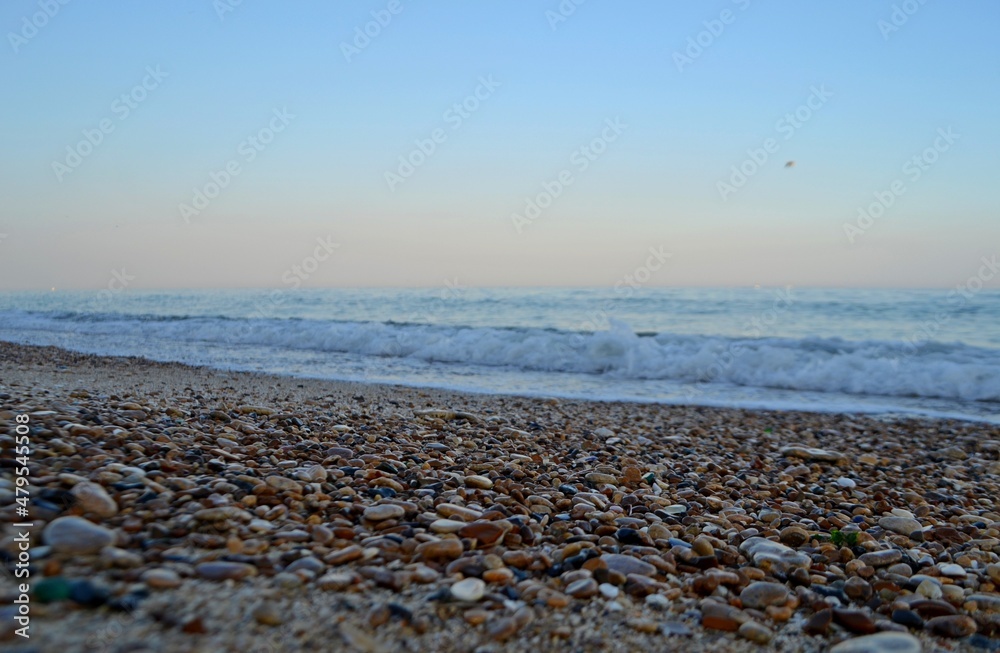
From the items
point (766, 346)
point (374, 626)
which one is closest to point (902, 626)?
point (374, 626)

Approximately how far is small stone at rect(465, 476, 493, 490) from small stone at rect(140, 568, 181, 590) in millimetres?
1661

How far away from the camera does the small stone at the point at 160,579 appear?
1690 millimetres

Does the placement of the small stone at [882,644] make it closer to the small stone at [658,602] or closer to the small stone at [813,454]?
the small stone at [658,602]

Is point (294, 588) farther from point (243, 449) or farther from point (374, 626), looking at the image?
point (243, 449)

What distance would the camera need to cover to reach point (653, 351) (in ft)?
40.7

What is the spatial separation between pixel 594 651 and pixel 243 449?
225 centimetres

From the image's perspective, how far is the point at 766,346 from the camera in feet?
40.4

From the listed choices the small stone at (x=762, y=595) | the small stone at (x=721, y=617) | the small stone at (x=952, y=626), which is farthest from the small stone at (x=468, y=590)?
the small stone at (x=952, y=626)

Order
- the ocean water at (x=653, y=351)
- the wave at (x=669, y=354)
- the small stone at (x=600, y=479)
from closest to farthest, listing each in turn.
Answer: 1. the small stone at (x=600, y=479)
2. the ocean water at (x=653, y=351)
3. the wave at (x=669, y=354)

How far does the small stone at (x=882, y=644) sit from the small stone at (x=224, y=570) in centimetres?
179

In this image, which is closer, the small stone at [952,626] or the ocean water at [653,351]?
the small stone at [952,626]

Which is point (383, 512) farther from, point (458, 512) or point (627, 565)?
point (627, 565)

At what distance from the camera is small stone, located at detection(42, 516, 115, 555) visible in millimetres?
1793

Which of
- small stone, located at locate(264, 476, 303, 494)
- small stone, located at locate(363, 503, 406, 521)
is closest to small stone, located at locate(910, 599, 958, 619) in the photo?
small stone, located at locate(363, 503, 406, 521)
